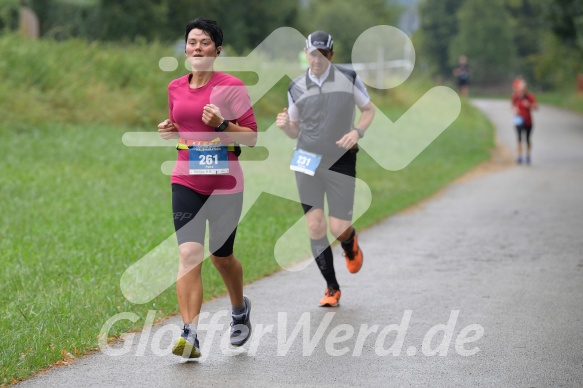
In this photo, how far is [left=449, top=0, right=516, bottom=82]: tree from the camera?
8075cm

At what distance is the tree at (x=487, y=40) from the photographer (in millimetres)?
80750

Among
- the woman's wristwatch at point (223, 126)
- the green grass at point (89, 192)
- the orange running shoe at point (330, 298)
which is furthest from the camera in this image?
the orange running shoe at point (330, 298)

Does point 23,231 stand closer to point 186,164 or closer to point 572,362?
point 186,164

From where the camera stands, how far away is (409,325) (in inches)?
308

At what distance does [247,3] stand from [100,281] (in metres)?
48.5

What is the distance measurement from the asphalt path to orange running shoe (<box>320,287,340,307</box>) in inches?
4.9

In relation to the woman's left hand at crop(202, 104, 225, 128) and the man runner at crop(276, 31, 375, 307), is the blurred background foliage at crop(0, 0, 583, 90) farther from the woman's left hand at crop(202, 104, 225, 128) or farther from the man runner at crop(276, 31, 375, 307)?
the woman's left hand at crop(202, 104, 225, 128)

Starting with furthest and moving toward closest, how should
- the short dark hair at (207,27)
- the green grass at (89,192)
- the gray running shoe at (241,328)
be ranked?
1. the green grass at (89,192)
2. the gray running shoe at (241,328)
3. the short dark hair at (207,27)

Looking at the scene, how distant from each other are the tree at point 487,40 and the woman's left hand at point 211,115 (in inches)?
3005

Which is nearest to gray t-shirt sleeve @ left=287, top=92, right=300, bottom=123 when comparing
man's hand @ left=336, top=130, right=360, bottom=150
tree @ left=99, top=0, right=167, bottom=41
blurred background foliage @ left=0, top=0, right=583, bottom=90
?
man's hand @ left=336, top=130, right=360, bottom=150

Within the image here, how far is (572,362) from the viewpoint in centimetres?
668

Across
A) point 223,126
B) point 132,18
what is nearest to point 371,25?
point 132,18

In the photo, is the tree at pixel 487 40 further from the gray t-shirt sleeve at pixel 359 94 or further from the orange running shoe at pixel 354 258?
the gray t-shirt sleeve at pixel 359 94

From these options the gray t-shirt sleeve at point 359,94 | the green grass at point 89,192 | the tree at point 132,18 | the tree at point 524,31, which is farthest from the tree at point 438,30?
the gray t-shirt sleeve at point 359,94
